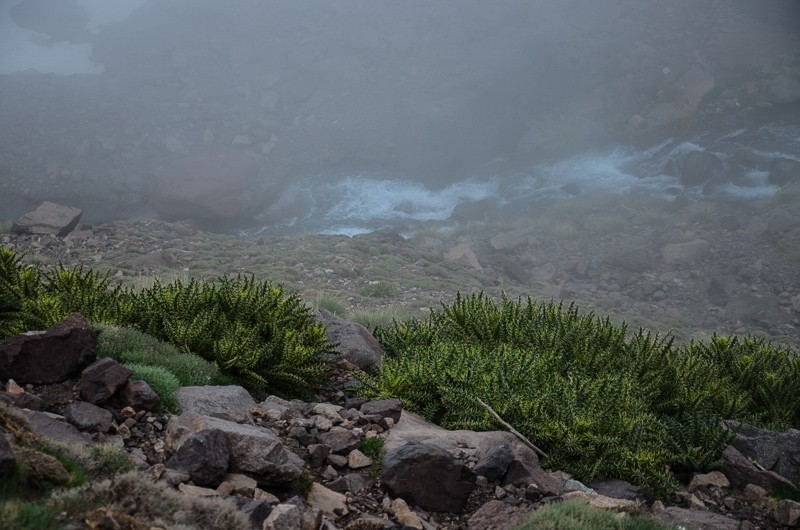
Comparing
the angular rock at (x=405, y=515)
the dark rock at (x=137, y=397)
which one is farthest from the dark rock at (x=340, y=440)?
the dark rock at (x=137, y=397)

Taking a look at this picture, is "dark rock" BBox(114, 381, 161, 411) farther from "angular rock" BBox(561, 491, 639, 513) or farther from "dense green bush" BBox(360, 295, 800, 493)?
"angular rock" BBox(561, 491, 639, 513)

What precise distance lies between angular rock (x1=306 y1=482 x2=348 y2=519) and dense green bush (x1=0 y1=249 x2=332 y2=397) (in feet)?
4.81

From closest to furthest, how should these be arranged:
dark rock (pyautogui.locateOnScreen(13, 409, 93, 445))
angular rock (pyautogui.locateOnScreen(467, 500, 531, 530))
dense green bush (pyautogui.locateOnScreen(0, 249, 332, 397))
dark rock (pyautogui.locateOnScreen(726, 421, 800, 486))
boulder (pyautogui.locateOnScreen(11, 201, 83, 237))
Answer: dark rock (pyautogui.locateOnScreen(13, 409, 93, 445)) < angular rock (pyautogui.locateOnScreen(467, 500, 531, 530)) < dark rock (pyautogui.locateOnScreen(726, 421, 800, 486)) < dense green bush (pyautogui.locateOnScreen(0, 249, 332, 397)) < boulder (pyautogui.locateOnScreen(11, 201, 83, 237))

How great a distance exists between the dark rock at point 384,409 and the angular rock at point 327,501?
960 millimetres

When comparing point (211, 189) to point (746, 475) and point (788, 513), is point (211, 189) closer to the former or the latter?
point (746, 475)

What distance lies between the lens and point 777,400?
19.0 feet

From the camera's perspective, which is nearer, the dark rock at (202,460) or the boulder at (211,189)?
the dark rock at (202,460)

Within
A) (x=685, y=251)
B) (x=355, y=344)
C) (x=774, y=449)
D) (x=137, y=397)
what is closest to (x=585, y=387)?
(x=774, y=449)

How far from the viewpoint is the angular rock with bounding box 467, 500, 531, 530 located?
317 centimetres

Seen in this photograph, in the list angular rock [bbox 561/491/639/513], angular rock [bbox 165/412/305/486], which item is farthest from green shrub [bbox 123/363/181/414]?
angular rock [bbox 561/491/639/513]

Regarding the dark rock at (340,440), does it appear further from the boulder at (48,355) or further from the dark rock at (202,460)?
the boulder at (48,355)

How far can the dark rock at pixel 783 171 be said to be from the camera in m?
22.6

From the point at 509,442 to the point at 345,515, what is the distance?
1257 millimetres

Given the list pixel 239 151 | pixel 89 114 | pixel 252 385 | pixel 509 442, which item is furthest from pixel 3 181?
pixel 509 442
